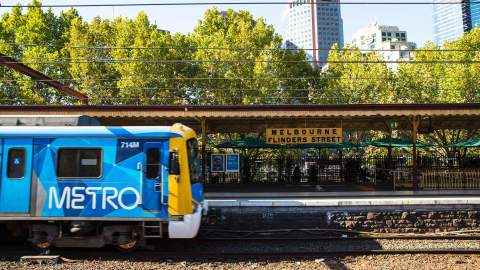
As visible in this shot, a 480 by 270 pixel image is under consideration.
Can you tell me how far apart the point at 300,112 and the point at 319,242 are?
5.51 metres

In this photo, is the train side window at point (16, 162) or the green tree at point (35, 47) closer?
the train side window at point (16, 162)

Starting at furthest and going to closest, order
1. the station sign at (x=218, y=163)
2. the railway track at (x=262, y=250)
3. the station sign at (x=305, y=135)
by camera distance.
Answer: the station sign at (x=218, y=163)
the station sign at (x=305, y=135)
the railway track at (x=262, y=250)

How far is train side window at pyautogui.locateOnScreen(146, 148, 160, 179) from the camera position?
367 inches

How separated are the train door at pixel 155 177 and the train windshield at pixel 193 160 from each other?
1.90 feet

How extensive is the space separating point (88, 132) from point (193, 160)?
2501mm

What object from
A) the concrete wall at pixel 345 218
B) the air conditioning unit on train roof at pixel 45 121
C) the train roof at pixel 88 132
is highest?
the air conditioning unit on train roof at pixel 45 121

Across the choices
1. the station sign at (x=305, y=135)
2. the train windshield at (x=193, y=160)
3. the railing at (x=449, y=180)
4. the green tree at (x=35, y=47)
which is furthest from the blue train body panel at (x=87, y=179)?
the green tree at (x=35, y=47)

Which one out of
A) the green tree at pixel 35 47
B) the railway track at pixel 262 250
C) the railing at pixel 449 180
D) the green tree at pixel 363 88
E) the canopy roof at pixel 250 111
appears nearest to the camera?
the railway track at pixel 262 250

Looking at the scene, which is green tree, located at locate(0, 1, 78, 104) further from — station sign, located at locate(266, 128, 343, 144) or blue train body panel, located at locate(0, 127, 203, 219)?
blue train body panel, located at locate(0, 127, 203, 219)

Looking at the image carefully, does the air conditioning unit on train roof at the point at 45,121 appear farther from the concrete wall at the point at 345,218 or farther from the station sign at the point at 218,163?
the station sign at the point at 218,163

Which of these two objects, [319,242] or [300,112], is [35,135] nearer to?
[319,242]

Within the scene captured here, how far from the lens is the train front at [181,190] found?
9.19 m

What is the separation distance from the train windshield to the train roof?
533mm

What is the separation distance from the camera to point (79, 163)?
9.28 metres
